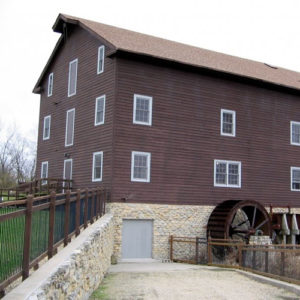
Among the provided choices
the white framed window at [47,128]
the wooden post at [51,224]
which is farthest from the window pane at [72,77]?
the wooden post at [51,224]

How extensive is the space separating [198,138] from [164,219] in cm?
433

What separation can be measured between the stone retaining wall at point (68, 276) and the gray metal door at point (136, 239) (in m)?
8.88

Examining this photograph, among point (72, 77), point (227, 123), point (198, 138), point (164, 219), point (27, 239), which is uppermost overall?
point (72, 77)

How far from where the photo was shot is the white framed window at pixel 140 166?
20859mm

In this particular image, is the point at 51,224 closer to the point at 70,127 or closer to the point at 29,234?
the point at 29,234

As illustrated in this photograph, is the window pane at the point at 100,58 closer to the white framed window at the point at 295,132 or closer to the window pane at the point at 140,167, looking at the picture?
the window pane at the point at 140,167

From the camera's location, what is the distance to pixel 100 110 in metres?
22.0

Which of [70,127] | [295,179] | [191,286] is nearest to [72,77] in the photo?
[70,127]

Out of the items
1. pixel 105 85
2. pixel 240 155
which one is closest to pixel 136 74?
pixel 105 85

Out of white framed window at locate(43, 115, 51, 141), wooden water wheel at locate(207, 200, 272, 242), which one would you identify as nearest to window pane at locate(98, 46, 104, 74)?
white framed window at locate(43, 115, 51, 141)

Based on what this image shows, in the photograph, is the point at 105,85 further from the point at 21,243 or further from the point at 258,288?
the point at 21,243

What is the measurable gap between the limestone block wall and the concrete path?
177 inches

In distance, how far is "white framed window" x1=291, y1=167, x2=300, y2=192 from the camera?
26.2m

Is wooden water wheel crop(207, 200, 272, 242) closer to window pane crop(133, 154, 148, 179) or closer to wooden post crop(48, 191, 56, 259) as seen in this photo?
window pane crop(133, 154, 148, 179)
